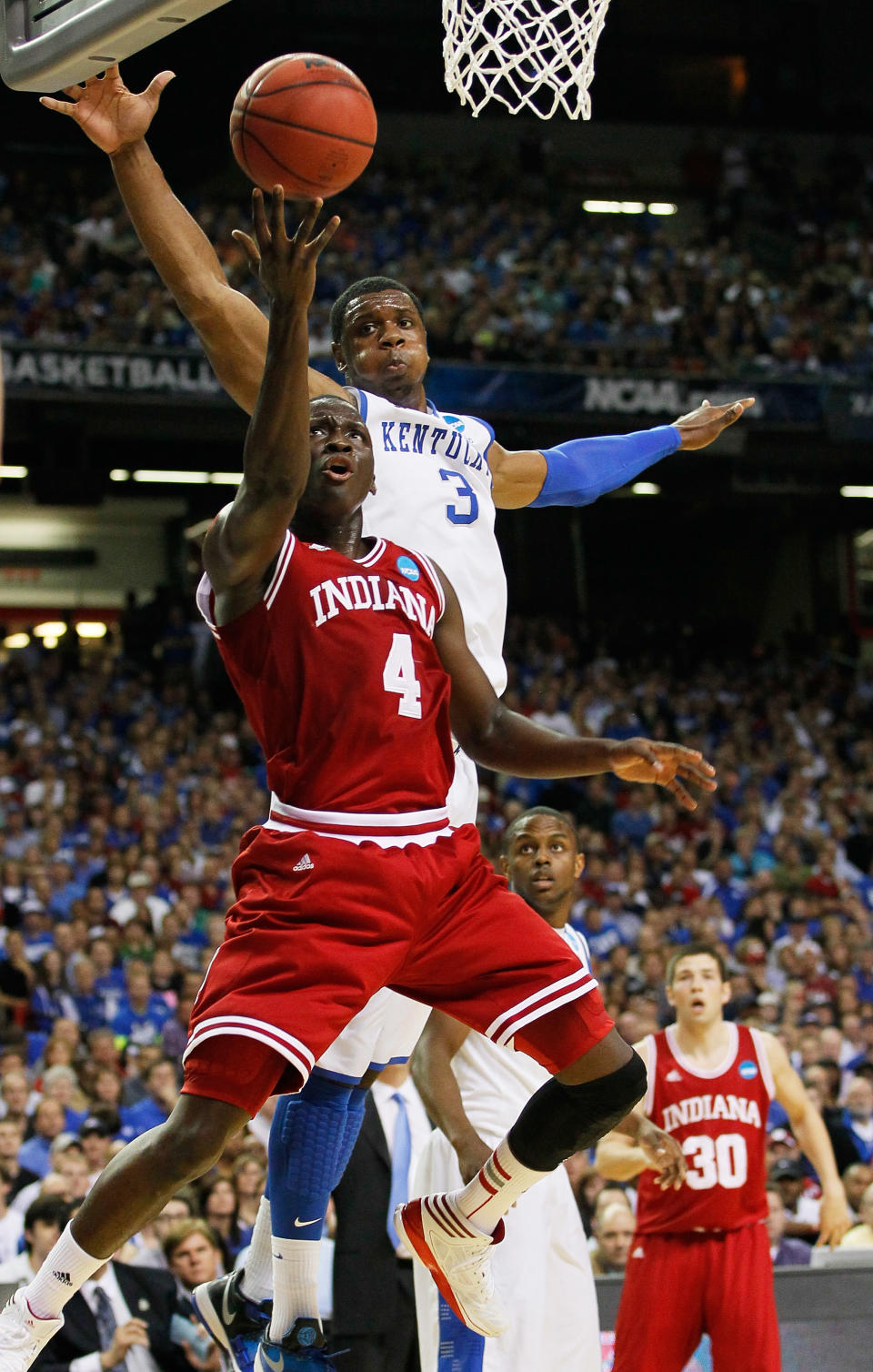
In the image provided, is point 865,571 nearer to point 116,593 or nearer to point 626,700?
point 626,700

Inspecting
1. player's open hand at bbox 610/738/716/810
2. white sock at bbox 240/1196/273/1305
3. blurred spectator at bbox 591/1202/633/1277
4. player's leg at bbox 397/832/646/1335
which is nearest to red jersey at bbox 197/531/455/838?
player's leg at bbox 397/832/646/1335

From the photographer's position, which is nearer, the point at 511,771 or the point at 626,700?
the point at 511,771

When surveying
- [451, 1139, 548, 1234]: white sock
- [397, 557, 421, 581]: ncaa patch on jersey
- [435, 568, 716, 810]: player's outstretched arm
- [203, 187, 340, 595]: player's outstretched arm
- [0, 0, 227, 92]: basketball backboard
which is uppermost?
[0, 0, 227, 92]: basketball backboard

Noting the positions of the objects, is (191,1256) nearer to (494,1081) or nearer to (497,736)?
(494,1081)

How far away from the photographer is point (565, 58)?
479cm

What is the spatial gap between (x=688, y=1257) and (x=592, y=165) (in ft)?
70.6

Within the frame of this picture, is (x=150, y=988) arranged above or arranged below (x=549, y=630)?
below

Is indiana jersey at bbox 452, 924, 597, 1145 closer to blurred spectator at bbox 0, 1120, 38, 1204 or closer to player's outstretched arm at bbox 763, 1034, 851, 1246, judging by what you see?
player's outstretched arm at bbox 763, 1034, 851, 1246

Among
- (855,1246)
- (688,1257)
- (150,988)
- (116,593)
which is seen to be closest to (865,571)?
(116,593)

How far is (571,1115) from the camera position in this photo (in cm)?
378

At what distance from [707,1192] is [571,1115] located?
7.90 feet

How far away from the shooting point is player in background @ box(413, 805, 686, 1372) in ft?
16.1

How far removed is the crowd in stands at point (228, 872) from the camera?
9.01 m

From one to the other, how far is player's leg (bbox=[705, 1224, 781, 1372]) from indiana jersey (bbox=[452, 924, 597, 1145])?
1140 millimetres
